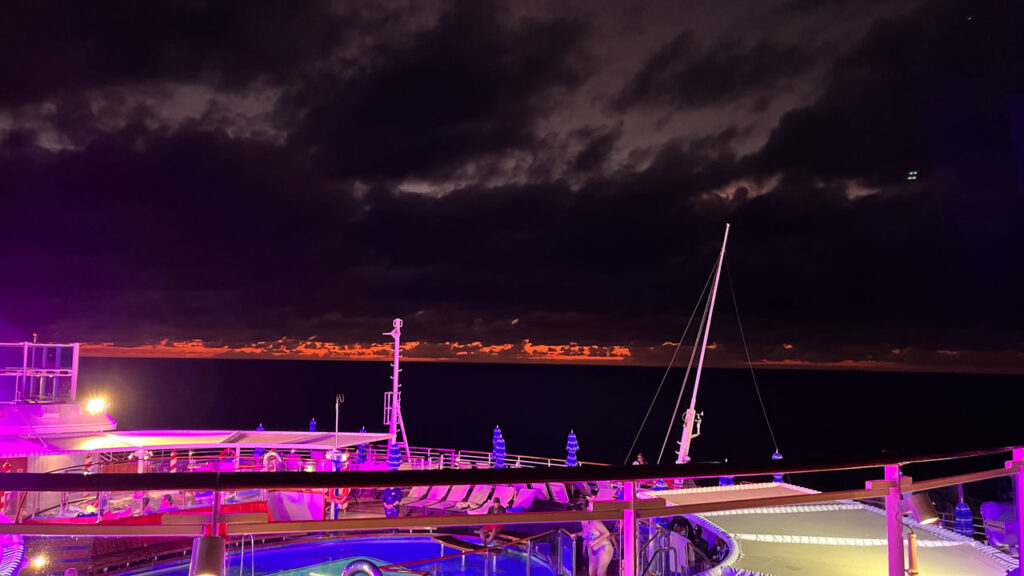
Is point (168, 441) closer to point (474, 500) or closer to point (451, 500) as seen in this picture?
point (451, 500)

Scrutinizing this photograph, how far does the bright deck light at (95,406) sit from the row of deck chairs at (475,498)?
9131 millimetres

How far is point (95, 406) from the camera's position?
19016mm

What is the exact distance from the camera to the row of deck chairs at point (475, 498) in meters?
16.1

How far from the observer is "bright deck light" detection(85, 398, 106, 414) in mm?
Answer: 18891

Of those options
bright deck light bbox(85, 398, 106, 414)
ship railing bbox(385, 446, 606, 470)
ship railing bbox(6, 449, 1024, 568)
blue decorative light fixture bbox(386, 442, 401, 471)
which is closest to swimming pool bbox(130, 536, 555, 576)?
ship railing bbox(385, 446, 606, 470)

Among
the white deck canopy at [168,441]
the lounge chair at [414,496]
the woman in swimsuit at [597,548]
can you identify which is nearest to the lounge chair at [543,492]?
the lounge chair at [414,496]

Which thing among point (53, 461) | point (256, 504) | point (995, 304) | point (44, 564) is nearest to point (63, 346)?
point (53, 461)

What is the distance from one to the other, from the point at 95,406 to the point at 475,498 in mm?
10865

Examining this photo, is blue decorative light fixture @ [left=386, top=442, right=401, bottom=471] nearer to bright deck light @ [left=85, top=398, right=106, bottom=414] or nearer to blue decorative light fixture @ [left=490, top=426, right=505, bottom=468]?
blue decorative light fixture @ [left=490, top=426, right=505, bottom=468]

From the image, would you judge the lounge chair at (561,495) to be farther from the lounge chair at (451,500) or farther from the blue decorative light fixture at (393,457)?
the blue decorative light fixture at (393,457)

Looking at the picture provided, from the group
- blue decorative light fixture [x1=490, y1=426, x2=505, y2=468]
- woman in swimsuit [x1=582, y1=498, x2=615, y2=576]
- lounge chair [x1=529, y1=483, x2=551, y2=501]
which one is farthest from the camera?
blue decorative light fixture [x1=490, y1=426, x2=505, y2=468]

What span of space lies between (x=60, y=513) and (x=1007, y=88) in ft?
59.3

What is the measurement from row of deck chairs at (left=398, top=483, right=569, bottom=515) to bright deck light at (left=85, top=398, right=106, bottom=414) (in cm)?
913

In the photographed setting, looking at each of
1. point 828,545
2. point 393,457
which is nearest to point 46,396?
point 393,457
